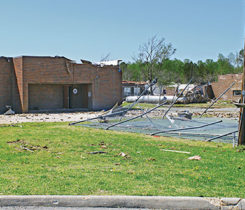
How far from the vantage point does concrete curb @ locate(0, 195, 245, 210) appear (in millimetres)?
5312

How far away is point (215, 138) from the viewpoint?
495 inches

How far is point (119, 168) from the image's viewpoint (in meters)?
7.69

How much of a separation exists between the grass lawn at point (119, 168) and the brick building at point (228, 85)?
1732 inches

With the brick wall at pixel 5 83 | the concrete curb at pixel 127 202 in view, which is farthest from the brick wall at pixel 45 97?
the concrete curb at pixel 127 202

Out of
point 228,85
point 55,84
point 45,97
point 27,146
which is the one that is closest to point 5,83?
point 45,97

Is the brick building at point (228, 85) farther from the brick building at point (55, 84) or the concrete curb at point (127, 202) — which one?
the concrete curb at point (127, 202)

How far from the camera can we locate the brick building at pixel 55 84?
31.6m

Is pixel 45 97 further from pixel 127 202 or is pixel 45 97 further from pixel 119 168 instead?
pixel 127 202

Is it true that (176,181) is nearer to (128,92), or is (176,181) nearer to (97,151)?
(97,151)

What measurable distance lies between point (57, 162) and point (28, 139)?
4606 millimetres

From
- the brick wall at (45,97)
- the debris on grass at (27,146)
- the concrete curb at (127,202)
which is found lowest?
the debris on grass at (27,146)

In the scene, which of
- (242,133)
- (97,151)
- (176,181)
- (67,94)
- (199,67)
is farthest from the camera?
(199,67)

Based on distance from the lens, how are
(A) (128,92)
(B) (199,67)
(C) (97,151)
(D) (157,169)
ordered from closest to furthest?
(D) (157,169)
(C) (97,151)
(A) (128,92)
(B) (199,67)


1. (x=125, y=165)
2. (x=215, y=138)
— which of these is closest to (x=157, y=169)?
(x=125, y=165)
